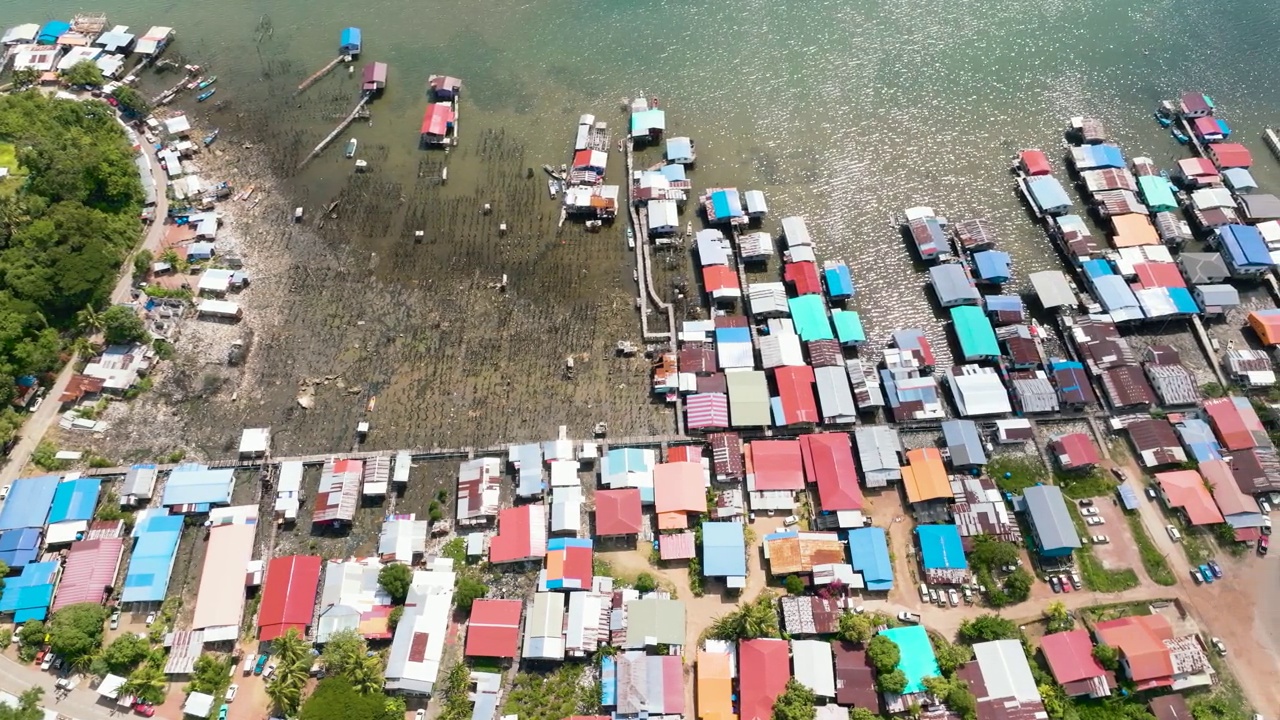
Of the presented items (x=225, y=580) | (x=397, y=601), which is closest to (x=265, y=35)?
(x=225, y=580)

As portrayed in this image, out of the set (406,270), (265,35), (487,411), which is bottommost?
(487,411)

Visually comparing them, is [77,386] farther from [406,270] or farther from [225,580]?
[406,270]

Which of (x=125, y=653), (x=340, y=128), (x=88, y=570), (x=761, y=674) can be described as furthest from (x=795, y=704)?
(x=340, y=128)

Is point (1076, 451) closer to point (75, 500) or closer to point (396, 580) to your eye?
point (396, 580)

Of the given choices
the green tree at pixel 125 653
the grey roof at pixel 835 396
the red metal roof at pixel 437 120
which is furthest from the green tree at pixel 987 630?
the red metal roof at pixel 437 120

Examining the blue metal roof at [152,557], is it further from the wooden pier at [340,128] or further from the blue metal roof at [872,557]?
the blue metal roof at [872,557]

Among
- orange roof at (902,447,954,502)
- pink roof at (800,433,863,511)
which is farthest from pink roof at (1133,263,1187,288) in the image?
pink roof at (800,433,863,511)

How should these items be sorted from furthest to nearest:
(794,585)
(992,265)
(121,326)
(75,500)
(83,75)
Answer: (83,75) < (992,265) < (121,326) < (75,500) < (794,585)
